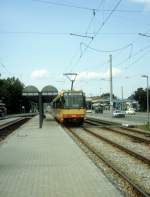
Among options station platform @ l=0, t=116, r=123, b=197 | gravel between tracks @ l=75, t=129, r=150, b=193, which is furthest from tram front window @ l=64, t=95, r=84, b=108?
station platform @ l=0, t=116, r=123, b=197

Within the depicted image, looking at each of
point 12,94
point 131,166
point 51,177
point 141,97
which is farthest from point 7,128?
point 141,97

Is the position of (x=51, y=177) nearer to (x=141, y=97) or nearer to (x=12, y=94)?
(x=12, y=94)

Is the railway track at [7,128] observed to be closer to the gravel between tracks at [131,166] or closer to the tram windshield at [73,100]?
the tram windshield at [73,100]

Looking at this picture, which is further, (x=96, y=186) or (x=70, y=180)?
(x=70, y=180)

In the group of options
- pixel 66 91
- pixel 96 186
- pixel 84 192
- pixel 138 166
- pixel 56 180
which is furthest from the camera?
pixel 66 91

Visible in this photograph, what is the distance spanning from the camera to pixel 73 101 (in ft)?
141

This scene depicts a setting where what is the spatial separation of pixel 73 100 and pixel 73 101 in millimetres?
91

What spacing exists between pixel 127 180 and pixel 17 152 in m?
7.83

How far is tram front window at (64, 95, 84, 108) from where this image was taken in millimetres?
42938

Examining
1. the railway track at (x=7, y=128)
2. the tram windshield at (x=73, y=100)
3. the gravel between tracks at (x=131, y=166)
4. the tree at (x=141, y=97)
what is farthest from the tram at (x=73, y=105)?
the tree at (x=141, y=97)

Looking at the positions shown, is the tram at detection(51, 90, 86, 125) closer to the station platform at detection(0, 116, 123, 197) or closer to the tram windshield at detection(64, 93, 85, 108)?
the tram windshield at detection(64, 93, 85, 108)

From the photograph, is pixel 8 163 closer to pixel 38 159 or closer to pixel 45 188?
pixel 38 159

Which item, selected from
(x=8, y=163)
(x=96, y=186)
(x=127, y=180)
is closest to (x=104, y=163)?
(x=8, y=163)

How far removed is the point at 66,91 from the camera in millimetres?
43531
